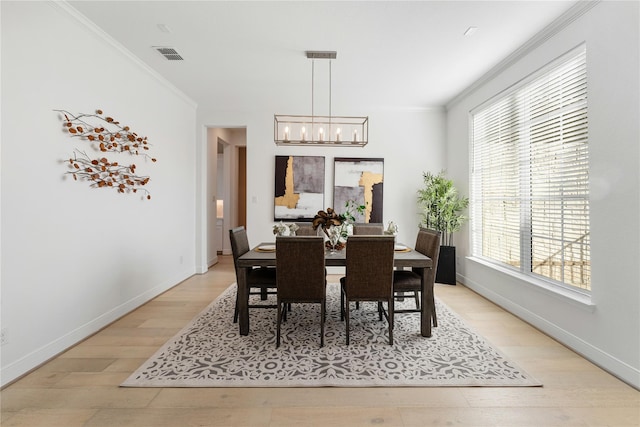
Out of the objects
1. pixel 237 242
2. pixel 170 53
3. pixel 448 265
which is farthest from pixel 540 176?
pixel 170 53

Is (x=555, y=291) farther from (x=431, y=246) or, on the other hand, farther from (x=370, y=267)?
(x=370, y=267)

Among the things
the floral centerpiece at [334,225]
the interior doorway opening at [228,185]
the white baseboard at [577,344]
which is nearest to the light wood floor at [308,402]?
the white baseboard at [577,344]

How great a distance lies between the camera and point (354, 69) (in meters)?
3.70

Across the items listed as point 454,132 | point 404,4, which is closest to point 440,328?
point 404,4

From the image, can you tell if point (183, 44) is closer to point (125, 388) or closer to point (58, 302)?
point (58, 302)

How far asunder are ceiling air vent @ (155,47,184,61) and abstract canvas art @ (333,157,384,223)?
2.77 metres

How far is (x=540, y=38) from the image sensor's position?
291 centimetres

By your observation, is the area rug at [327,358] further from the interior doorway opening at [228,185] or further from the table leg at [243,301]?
the interior doorway opening at [228,185]

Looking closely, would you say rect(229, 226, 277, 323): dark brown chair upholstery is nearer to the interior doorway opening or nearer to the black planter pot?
the black planter pot

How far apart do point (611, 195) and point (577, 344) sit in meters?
1.24

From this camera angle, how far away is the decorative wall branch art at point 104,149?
263 cm

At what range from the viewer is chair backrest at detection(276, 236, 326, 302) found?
249 cm

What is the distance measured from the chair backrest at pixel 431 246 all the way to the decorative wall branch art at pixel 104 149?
323cm

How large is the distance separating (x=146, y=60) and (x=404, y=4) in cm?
292
